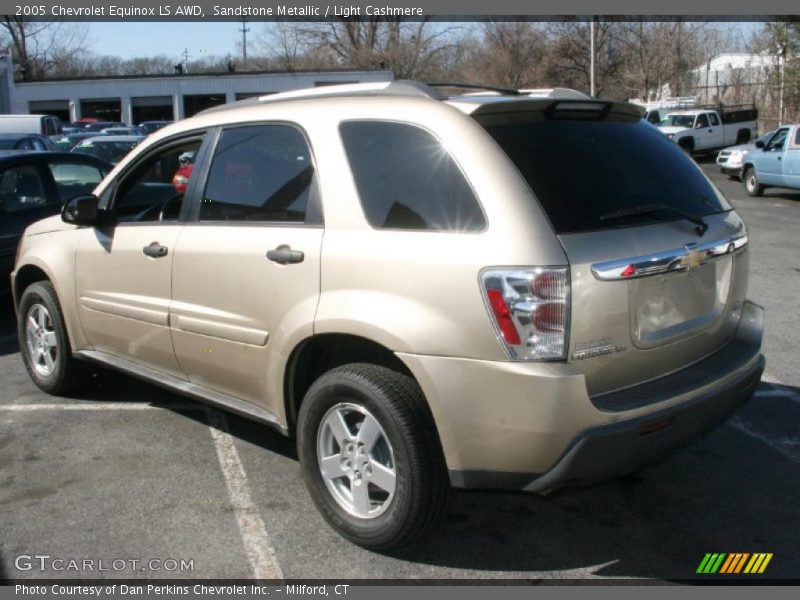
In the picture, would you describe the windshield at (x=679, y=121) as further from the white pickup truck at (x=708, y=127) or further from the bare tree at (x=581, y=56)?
the bare tree at (x=581, y=56)

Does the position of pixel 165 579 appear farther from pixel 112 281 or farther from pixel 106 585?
pixel 112 281

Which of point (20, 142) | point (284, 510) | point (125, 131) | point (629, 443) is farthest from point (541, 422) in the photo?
point (125, 131)

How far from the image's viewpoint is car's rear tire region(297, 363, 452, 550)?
3219 millimetres

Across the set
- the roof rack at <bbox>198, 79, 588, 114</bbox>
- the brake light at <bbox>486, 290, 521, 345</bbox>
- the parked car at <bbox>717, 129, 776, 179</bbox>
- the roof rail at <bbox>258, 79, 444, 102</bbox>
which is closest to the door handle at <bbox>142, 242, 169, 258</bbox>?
the roof rack at <bbox>198, 79, 588, 114</bbox>

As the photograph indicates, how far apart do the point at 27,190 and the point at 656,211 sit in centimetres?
668

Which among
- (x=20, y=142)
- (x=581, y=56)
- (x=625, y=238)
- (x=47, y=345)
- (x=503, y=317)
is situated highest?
(x=581, y=56)

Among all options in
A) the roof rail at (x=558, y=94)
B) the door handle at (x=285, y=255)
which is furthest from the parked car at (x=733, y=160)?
the door handle at (x=285, y=255)

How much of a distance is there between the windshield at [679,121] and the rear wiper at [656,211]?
3007cm

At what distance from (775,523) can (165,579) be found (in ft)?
8.73

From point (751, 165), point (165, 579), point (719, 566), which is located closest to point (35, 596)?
point (165, 579)

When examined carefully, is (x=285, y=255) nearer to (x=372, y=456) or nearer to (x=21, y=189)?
(x=372, y=456)

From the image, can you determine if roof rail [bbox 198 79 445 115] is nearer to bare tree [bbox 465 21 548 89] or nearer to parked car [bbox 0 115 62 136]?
parked car [bbox 0 115 62 136]

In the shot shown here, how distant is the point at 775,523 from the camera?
374 cm

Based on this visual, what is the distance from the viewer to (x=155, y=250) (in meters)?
4.38
